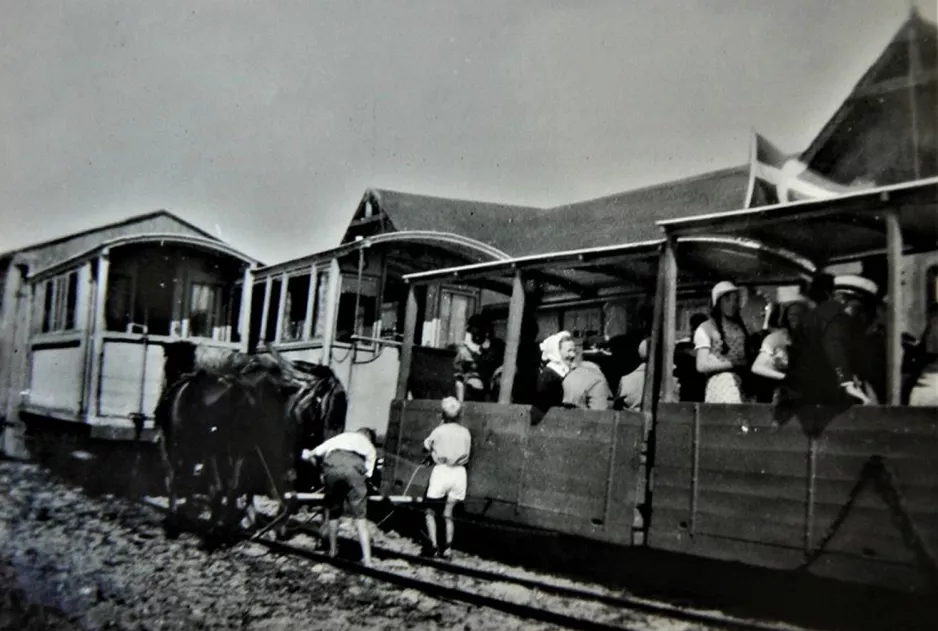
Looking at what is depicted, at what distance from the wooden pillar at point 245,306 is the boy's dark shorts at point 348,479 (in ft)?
19.8

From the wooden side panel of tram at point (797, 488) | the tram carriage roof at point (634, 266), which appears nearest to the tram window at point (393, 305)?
the tram carriage roof at point (634, 266)

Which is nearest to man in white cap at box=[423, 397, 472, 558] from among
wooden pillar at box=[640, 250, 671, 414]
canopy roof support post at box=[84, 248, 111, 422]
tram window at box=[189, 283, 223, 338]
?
wooden pillar at box=[640, 250, 671, 414]

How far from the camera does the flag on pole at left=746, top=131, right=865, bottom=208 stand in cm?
550

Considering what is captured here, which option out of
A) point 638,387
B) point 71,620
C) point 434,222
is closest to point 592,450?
point 638,387

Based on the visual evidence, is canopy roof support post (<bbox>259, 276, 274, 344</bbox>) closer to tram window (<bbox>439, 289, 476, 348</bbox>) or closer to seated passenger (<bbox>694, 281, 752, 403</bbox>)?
tram window (<bbox>439, 289, 476, 348</bbox>)

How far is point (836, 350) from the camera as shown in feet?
14.0

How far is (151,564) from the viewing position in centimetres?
635

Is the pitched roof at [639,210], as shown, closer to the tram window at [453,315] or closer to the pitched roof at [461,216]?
the pitched roof at [461,216]

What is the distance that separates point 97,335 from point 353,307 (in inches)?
138

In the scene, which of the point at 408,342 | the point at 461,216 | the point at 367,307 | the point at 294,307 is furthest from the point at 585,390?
the point at 461,216

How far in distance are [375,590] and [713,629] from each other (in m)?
Result: 2.45

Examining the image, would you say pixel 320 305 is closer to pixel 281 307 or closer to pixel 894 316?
pixel 281 307

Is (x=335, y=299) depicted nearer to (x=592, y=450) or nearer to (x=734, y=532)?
(x=592, y=450)

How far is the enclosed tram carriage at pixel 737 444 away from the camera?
3.93 metres
